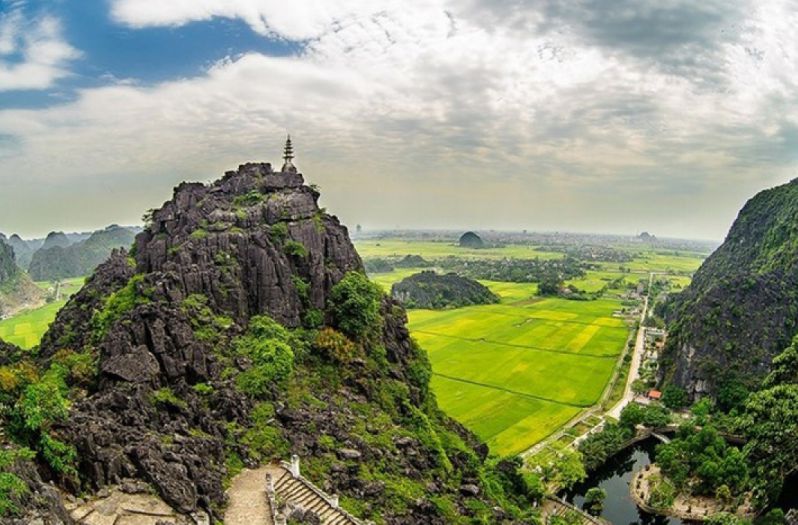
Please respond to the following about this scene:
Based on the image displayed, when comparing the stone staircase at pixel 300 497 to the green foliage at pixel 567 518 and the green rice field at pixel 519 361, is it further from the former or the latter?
the green rice field at pixel 519 361

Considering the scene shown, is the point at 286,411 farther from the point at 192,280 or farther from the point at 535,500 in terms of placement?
the point at 535,500

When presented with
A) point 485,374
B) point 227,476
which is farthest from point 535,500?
point 485,374

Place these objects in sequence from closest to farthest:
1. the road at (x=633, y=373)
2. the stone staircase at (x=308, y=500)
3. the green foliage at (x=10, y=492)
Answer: the green foliage at (x=10, y=492)
the stone staircase at (x=308, y=500)
the road at (x=633, y=373)

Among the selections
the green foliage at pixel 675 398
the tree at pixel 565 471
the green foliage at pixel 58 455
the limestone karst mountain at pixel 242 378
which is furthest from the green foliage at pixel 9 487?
the green foliage at pixel 675 398

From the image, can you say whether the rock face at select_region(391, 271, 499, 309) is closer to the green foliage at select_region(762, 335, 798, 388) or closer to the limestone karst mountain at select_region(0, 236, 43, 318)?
the limestone karst mountain at select_region(0, 236, 43, 318)

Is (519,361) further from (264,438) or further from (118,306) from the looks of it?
(264,438)
